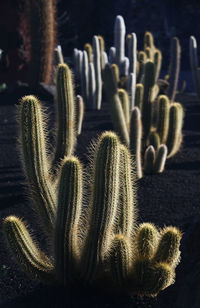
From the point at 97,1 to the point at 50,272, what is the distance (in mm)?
12631

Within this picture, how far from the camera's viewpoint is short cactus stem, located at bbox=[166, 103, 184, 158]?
6.05 m

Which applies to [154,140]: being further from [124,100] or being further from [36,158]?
[36,158]

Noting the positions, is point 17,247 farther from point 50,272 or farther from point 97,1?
point 97,1

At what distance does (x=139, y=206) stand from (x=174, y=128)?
1362 mm

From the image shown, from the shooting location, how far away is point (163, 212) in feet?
16.5

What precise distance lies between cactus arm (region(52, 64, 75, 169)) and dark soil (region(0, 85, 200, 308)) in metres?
0.56

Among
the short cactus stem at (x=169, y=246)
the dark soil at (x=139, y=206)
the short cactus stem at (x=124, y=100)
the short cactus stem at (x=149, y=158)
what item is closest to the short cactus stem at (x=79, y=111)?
the dark soil at (x=139, y=206)

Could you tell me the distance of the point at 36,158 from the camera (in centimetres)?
356

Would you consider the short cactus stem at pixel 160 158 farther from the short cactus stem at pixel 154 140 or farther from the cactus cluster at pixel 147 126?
the short cactus stem at pixel 154 140

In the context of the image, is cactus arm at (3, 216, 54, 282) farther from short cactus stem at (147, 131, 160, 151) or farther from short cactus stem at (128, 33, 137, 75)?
short cactus stem at (128, 33, 137, 75)

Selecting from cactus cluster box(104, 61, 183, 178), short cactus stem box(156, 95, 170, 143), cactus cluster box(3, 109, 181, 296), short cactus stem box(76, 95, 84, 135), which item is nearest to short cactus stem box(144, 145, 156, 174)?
cactus cluster box(104, 61, 183, 178)

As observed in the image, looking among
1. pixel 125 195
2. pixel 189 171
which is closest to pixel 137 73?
pixel 189 171

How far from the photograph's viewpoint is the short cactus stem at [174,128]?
6046 millimetres

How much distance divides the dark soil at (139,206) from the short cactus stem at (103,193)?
1.45 ft
